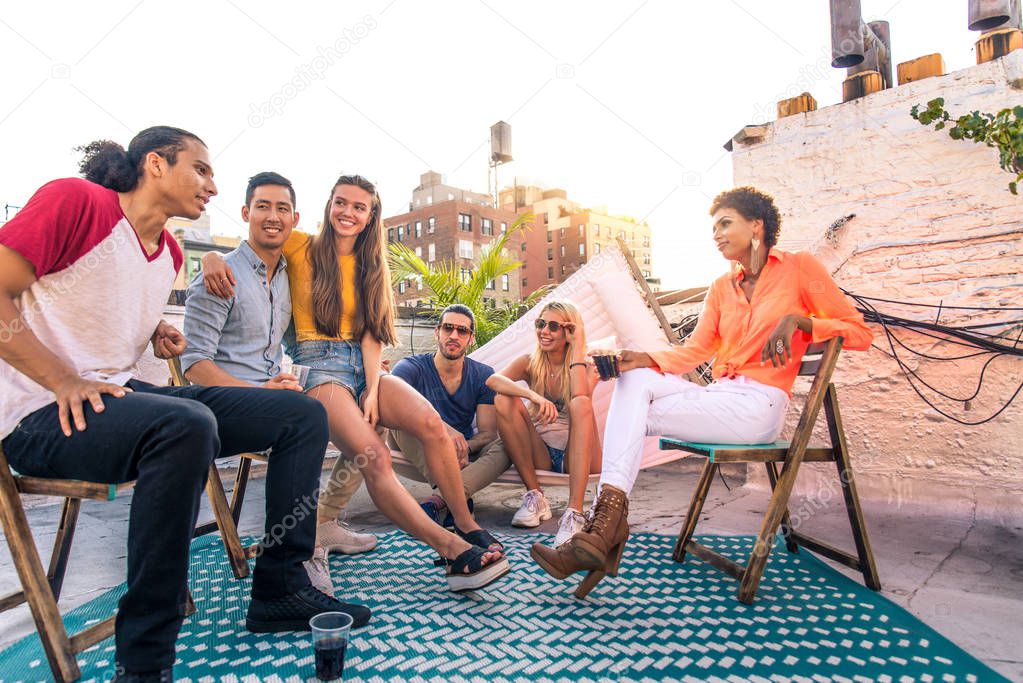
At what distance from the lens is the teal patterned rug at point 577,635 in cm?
131

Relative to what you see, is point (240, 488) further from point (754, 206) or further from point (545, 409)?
point (754, 206)

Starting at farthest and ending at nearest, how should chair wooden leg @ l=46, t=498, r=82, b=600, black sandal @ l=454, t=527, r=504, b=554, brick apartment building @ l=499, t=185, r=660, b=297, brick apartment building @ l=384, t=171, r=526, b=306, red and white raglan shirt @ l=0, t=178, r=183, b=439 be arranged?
brick apartment building @ l=499, t=185, r=660, b=297 → brick apartment building @ l=384, t=171, r=526, b=306 → black sandal @ l=454, t=527, r=504, b=554 → chair wooden leg @ l=46, t=498, r=82, b=600 → red and white raglan shirt @ l=0, t=178, r=183, b=439

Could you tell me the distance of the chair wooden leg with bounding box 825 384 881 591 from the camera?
1818mm

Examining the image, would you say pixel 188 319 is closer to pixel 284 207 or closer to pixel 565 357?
pixel 284 207

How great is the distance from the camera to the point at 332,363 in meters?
1.88

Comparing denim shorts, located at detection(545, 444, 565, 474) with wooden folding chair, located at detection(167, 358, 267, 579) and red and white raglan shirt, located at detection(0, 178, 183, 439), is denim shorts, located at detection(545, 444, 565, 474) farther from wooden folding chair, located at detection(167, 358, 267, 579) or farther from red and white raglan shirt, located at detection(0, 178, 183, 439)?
red and white raglan shirt, located at detection(0, 178, 183, 439)

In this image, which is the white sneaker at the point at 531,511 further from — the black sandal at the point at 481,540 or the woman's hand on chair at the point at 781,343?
the woman's hand on chair at the point at 781,343

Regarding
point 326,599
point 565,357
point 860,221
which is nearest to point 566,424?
point 565,357

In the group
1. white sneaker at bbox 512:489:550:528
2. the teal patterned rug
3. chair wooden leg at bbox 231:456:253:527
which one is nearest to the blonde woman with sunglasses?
white sneaker at bbox 512:489:550:528

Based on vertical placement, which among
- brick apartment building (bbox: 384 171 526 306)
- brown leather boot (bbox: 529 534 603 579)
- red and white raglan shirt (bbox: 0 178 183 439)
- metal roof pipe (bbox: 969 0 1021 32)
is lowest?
brown leather boot (bbox: 529 534 603 579)

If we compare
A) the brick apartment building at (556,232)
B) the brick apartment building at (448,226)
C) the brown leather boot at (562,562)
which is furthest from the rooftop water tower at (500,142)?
the brown leather boot at (562,562)

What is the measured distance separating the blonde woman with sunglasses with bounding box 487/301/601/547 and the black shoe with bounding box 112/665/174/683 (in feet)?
4.25

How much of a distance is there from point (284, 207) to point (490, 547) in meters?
1.14

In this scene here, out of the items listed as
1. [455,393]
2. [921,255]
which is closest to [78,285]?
[455,393]
